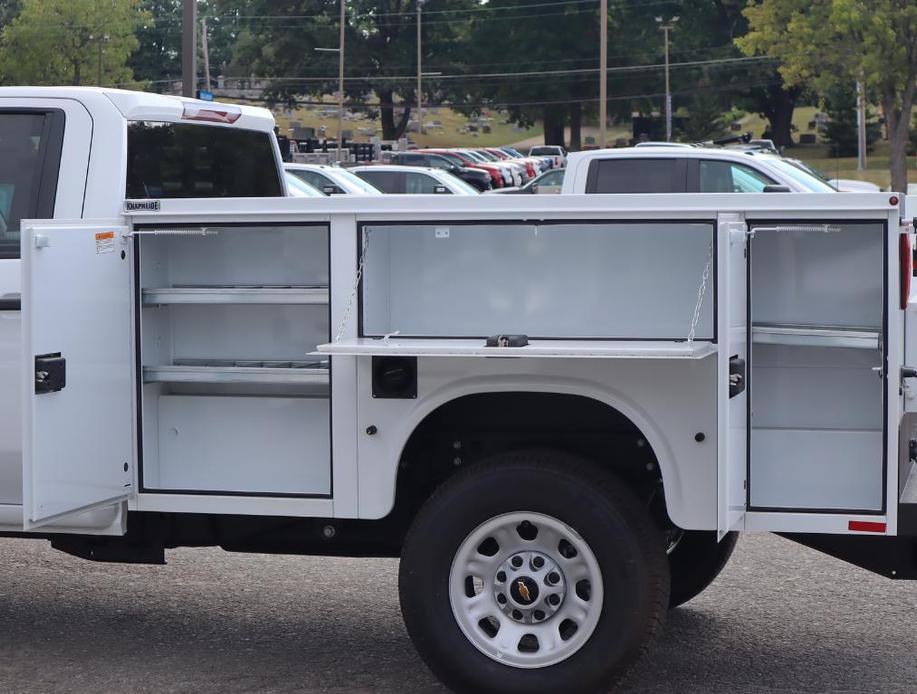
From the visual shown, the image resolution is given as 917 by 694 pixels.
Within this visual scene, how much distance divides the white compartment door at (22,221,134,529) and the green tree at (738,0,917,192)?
3572 centimetres

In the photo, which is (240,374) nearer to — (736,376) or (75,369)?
(75,369)

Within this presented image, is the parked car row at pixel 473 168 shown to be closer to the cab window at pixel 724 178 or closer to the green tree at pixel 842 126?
the green tree at pixel 842 126

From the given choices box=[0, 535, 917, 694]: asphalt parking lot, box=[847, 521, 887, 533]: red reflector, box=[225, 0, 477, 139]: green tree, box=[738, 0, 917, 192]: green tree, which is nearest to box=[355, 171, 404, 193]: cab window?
box=[738, 0, 917, 192]: green tree

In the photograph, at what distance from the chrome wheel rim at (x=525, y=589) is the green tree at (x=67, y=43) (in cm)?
7058

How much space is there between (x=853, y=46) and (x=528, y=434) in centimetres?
3769

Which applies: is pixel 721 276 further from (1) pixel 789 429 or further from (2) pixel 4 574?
(2) pixel 4 574

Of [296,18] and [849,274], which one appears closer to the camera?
[849,274]

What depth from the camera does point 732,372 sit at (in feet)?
14.8

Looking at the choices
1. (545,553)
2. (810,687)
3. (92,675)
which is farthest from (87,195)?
(810,687)

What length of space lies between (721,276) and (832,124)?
74652 mm

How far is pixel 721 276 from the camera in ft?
14.4

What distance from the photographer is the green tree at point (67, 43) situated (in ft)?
235

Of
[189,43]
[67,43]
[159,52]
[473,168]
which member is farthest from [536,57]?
[189,43]

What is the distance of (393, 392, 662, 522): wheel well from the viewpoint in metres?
4.97
